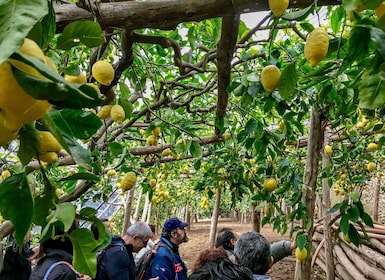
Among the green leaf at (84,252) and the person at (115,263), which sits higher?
the green leaf at (84,252)

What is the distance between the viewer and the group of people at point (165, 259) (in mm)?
1487

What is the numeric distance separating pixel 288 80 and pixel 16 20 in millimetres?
733

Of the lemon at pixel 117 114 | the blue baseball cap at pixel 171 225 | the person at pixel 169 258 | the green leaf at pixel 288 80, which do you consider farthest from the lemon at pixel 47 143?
the blue baseball cap at pixel 171 225

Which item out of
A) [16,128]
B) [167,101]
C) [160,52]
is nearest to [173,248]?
[167,101]

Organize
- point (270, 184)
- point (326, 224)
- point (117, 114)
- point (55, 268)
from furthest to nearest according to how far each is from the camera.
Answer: point (326, 224) < point (270, 184) < point (55, 268) < point (117, 114)

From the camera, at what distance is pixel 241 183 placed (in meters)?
2.92

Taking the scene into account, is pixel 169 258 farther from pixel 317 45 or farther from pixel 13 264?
pixel 317 45

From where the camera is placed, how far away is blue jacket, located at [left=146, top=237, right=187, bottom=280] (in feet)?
9.66

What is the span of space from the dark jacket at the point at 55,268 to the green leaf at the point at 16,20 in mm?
1910

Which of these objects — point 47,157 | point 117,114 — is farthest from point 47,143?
point 117,114

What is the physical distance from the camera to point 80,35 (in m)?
0.54

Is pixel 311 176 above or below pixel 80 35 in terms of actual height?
below

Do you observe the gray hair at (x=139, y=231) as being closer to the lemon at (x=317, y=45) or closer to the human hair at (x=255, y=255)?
the human hair at (x=255, y=255)

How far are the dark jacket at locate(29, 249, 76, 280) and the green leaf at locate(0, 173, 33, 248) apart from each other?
1.68 meters
